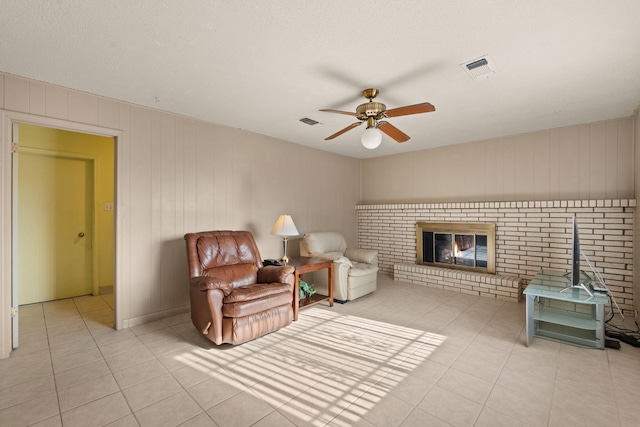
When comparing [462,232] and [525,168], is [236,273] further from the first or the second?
[525,168]

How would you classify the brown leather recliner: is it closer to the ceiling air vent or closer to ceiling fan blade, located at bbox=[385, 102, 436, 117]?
the ceiling air vent

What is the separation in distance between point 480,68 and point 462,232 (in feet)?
10.4

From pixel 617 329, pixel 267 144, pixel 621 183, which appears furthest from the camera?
pixel 267 144

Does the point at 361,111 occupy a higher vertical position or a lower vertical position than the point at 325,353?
higher

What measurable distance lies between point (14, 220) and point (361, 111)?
331 centimetres

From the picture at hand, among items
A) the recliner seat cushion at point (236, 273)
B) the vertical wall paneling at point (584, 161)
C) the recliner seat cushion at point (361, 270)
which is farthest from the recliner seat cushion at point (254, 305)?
the vertical wall paneling at point (584, 161)

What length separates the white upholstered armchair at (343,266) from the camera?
4105 mm

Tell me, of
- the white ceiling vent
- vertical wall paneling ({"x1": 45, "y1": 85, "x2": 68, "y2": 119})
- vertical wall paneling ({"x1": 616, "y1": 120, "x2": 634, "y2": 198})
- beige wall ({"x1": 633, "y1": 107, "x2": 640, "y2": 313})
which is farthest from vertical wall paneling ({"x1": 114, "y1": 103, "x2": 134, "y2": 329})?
vertical wall paneling ({"x1": 616, "y1": 120, "x2": 634, "y2": 198})

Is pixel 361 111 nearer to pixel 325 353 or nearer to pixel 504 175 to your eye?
pixel 325 353

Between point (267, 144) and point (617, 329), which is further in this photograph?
point (267, 144)

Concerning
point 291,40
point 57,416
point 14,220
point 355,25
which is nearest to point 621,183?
point 355,25

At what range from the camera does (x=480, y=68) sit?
2.44m

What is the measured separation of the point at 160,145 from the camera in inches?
→ 136

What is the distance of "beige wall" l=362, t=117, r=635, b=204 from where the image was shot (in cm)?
382
